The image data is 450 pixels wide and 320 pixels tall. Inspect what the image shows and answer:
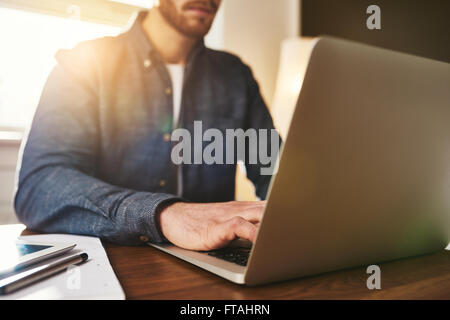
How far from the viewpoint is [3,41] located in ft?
4.95

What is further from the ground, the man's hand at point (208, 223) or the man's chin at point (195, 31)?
the man's chin at point (195, 31)

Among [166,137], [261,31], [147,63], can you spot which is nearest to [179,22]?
[147,63]

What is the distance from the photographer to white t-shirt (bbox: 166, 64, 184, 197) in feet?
3.53

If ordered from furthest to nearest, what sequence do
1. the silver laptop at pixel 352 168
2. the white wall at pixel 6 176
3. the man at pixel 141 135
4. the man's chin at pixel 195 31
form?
the white wall at pixel 6 176 → the man's chin at pixel 195 31 → the man at pixel 141 135 → the silver laptop at pixel 352 168

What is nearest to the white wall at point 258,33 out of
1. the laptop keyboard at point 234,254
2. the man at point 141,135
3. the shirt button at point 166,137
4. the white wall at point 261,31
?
the white wall at point 261,31

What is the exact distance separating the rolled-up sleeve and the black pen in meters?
0.12

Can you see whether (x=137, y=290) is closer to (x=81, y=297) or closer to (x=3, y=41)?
(x=81, y=297)

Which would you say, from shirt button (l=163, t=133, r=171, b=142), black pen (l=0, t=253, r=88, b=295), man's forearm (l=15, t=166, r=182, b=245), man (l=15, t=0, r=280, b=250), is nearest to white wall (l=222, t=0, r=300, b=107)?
man (l=15, t=0, r=280, b=250)

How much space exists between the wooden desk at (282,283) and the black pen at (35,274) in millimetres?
50

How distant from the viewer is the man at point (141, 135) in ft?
1.65

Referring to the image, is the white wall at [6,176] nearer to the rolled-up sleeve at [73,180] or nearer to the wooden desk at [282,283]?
the rolled-up sleeve at [73,180]

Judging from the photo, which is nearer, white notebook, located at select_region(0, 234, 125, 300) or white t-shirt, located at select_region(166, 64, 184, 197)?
white notebook, located at select_region(0, 234, 125, 300)

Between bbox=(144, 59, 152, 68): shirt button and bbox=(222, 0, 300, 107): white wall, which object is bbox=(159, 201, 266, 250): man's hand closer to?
bbox=(144, 59, 152, 68): shirt button

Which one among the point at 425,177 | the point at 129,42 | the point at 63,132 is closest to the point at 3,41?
the point at 129,42
